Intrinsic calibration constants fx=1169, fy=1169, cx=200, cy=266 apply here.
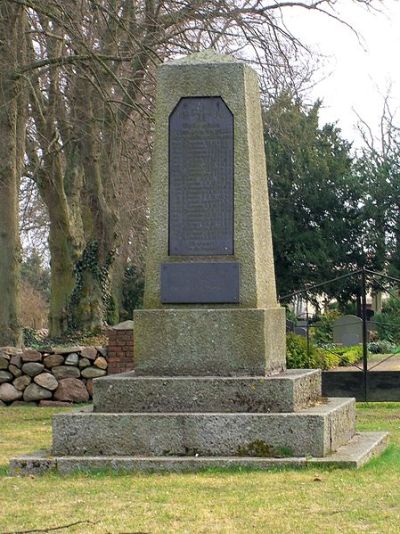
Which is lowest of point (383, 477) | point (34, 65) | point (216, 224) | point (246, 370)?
point (383, 477)

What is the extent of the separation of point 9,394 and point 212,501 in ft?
35.3

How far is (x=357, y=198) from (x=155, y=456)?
31269mm

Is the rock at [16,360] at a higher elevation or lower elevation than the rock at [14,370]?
higher

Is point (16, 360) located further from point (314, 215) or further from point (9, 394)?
point (314, 215)

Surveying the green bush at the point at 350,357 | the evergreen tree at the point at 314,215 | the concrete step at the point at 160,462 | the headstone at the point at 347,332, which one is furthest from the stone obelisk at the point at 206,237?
the evergreen tree at the point at 314,215

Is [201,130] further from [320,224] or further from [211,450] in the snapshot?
[320,224]

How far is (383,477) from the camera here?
8.18 m

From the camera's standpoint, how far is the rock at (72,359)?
1767 cm

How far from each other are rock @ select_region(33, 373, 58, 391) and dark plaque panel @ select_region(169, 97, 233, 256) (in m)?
8.37

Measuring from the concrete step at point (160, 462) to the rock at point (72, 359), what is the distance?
28.2ft

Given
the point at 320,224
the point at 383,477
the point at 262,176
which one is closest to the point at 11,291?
the point at 262,176

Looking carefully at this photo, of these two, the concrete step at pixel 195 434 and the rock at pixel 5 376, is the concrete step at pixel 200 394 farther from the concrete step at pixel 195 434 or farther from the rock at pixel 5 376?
the rock at pixel 5 376

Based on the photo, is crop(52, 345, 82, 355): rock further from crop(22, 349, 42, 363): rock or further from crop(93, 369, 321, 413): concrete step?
crop(93, 369, 321, 413): concrete step

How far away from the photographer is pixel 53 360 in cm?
1767
